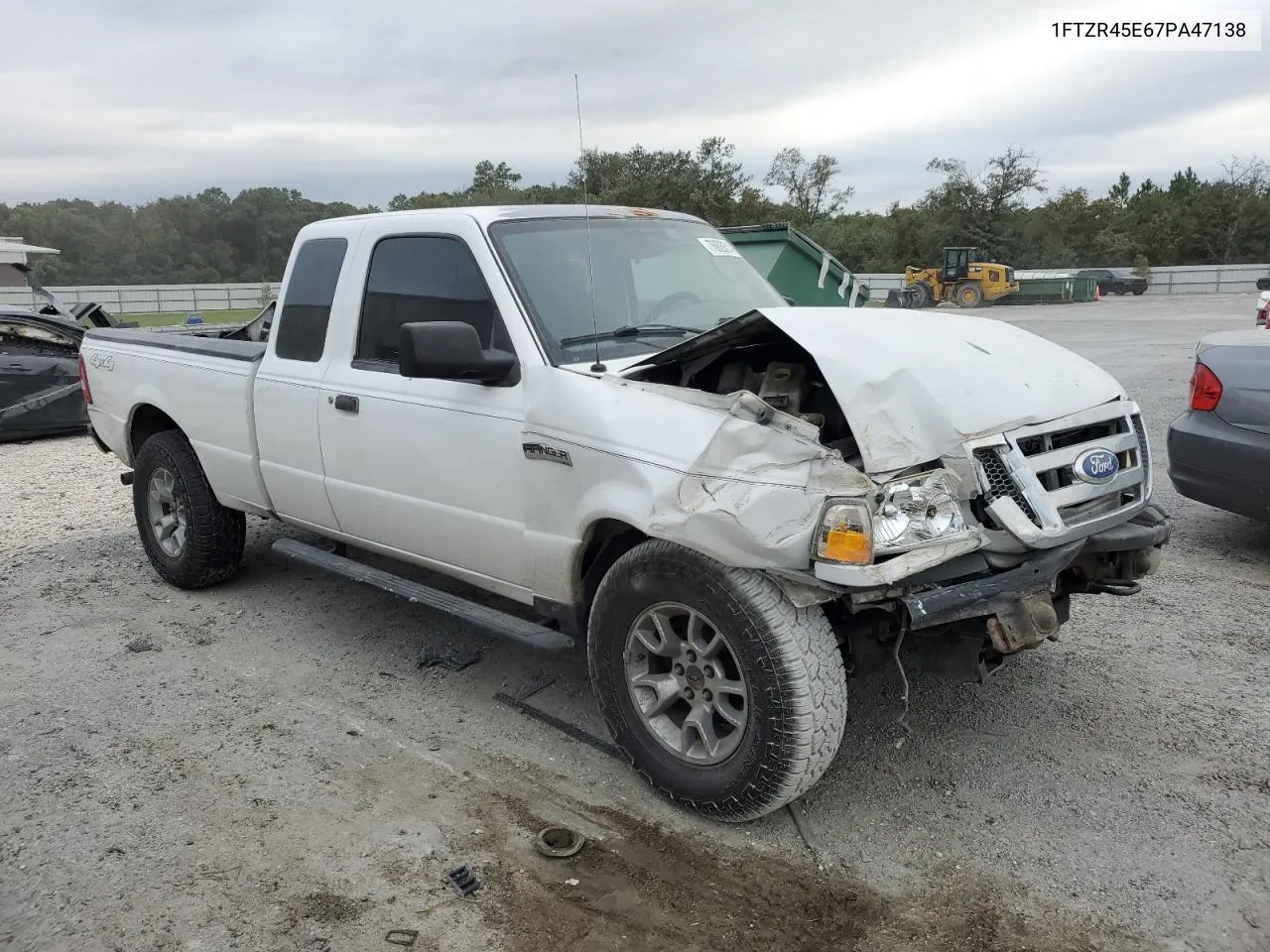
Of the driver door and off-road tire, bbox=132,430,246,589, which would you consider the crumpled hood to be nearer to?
the driver door

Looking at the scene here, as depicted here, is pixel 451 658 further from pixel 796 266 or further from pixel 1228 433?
pixel 796 266

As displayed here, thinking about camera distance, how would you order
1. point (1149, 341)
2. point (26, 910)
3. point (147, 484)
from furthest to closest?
point (1149, 341) < point (147, 484) < point (26, 910)

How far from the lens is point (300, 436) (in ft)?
15.2

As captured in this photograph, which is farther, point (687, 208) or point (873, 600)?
point (687, 208)

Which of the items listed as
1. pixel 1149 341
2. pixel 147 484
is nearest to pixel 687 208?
pixel 1149 341

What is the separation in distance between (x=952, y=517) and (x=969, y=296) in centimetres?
3719

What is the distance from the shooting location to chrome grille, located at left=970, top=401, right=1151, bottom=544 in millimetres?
3021

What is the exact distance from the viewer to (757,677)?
2.95 metres

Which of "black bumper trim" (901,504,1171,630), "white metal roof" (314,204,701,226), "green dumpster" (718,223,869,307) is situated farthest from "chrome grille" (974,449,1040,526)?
"green dumpster" (718,223,869,307)

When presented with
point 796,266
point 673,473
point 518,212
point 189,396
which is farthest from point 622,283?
point 796,266

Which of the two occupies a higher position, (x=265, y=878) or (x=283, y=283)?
(x=283, y=283)

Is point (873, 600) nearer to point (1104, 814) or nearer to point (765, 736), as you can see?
point (765, 736)

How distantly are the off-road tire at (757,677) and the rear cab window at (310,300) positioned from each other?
2194 millimetres

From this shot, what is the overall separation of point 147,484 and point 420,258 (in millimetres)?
2753
